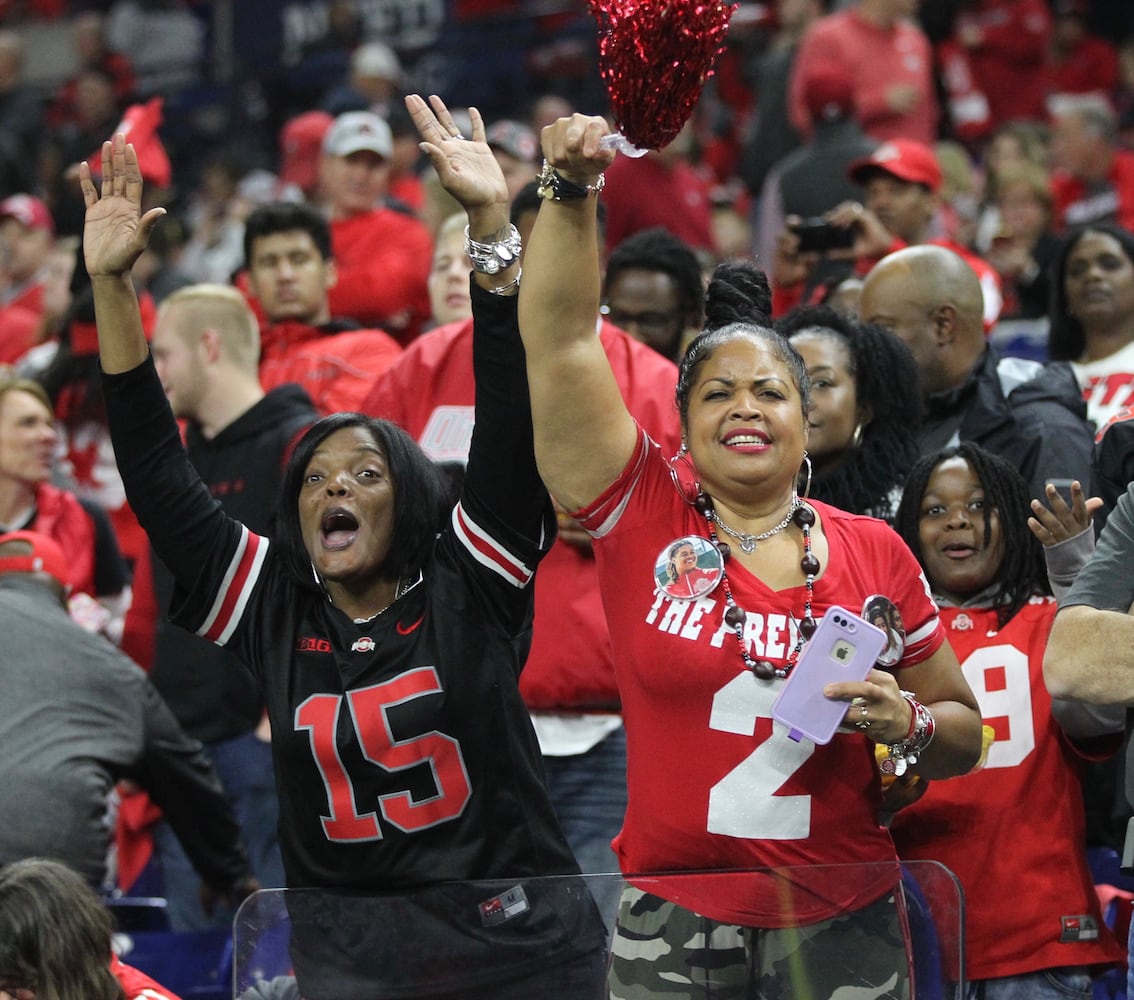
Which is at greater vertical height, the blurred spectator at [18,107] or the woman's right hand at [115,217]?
the blurred spectator at [18,107]

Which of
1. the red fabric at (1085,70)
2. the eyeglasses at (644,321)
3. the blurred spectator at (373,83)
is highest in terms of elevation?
the blurred spectator at (373,83)

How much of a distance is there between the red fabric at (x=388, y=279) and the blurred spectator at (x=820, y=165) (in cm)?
122

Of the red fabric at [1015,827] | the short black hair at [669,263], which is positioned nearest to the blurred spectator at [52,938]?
the red fabric at [1015,827]

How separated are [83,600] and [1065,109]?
5.16 meters

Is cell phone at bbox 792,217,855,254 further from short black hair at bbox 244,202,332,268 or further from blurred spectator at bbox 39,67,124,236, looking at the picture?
blurred spectator at bbox 39,67,124,236

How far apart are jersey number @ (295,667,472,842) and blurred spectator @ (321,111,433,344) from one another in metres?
3.46

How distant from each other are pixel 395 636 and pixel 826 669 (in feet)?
2.72

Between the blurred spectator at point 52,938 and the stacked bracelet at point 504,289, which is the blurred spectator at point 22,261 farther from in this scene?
the stacked bracelet at point 504,289

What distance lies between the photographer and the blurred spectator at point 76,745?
4207 mm

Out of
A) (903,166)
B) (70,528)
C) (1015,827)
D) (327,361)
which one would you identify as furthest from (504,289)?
(903,166)

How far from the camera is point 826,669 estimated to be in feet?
8.78

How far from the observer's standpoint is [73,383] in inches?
246

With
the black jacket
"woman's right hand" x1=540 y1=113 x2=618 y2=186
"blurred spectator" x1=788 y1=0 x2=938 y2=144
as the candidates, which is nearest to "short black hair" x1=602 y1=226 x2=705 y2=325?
the black jacket

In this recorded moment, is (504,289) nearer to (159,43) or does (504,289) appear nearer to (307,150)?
(307,150)
